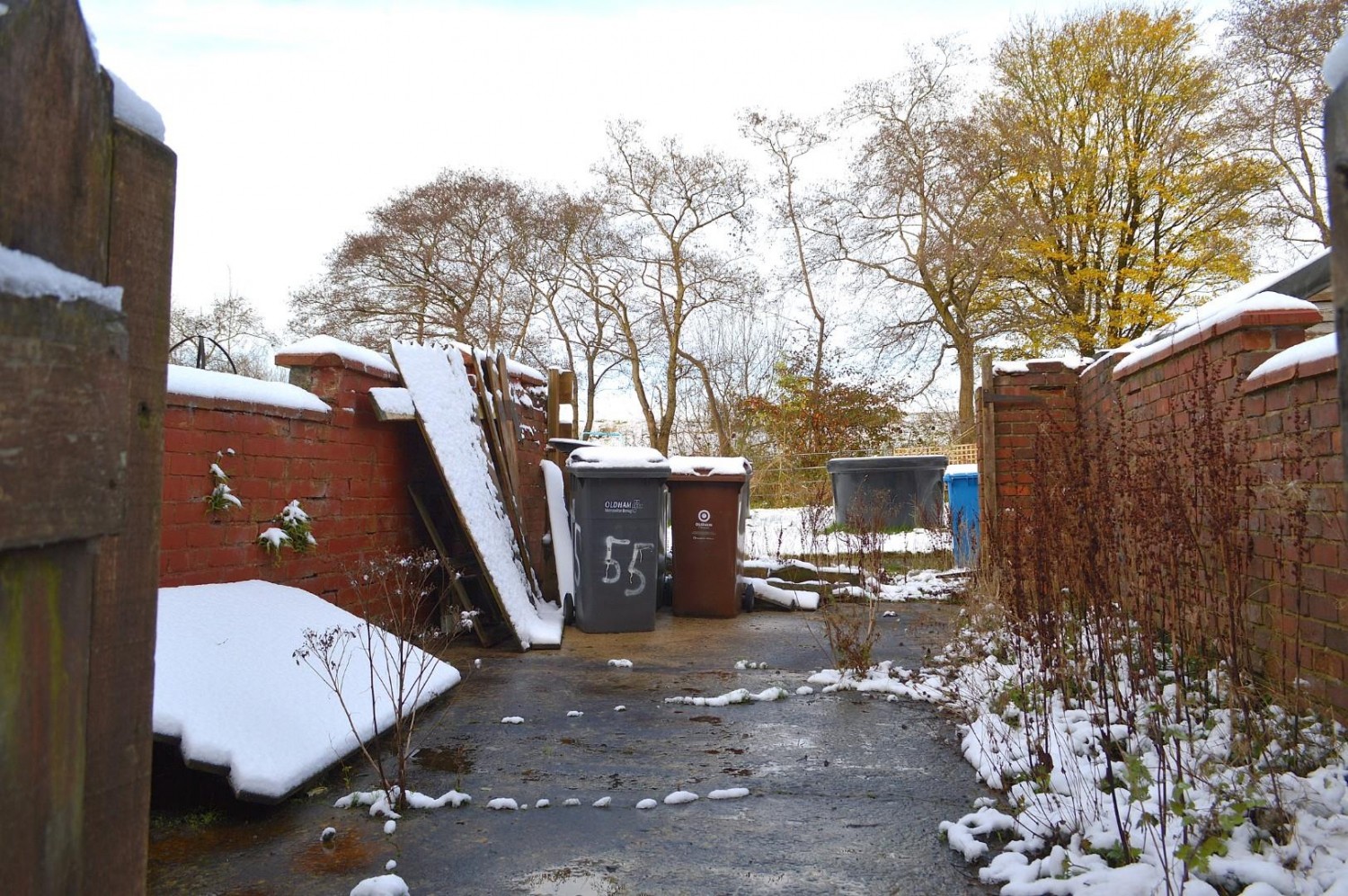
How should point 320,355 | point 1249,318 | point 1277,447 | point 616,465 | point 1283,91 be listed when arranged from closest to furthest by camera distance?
1. point 1277,447
2. point 1249,318
3. point 320,355
4. point 616,465
5. point 1283,91

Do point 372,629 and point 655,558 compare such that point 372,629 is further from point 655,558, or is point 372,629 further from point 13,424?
point 13,424

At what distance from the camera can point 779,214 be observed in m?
22.3

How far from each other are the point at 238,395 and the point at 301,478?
0.64 metres

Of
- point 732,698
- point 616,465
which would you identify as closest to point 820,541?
point 616,465

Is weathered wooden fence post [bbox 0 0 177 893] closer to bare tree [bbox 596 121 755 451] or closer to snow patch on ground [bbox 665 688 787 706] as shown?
snow patch on ground [bbox 665 688 787 706]

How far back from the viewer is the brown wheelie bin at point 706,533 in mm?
6676

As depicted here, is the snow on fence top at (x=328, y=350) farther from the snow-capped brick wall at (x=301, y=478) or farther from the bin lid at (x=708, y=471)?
the bin lid at (x=708, y=471)

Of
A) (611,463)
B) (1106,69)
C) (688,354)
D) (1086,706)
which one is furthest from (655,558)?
(1106,69)

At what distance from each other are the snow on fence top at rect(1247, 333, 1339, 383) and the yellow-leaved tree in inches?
678

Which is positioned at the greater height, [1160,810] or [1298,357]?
[1298,357]

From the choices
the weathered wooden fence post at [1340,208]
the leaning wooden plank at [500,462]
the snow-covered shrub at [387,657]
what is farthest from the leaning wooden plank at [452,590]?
the weathered wooden fence post at [1340,208]

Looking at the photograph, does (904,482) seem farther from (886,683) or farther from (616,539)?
(886,683)

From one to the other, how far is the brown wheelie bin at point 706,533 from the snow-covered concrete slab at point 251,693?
309 cm

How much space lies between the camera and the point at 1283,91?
16.8 metres
